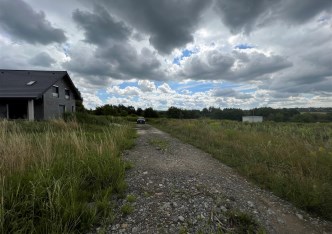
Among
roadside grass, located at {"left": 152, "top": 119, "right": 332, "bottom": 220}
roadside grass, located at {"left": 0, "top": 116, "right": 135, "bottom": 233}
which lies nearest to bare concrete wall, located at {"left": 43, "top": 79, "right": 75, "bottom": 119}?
roadside grass, located at {"left": 0, "top": 116, "right": 135, "bottom": 233}

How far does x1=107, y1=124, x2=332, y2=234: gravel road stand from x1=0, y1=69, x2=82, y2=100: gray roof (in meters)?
17.6

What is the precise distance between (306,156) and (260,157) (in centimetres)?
112

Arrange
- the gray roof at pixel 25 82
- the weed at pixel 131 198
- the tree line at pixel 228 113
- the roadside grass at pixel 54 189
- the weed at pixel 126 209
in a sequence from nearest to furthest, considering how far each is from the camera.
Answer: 1. the roadside grass at pixel 54 189
2. the weed at pixel 126 209
3. the weed at pixel 131 198
4. the gray roof at pixel 25 82
5. the tree line at pixel 228 113

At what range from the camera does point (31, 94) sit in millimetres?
16859

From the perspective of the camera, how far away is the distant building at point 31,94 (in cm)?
1705

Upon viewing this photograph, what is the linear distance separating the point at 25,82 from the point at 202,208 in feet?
75.4

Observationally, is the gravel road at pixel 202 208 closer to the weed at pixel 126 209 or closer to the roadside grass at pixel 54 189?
the weed at pixel 126 209

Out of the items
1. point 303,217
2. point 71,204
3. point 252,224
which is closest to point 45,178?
point 71,204

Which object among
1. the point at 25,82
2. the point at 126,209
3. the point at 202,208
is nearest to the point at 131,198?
the point at 126,209

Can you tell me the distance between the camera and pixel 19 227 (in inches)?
82.3

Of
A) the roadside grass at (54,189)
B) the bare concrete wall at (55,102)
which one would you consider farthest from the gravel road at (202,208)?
the bare concrete wall at (55,102)

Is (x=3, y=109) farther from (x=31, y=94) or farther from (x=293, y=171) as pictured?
(x=293, y=171)

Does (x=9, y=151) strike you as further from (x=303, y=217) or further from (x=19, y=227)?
(x=303, y=217)

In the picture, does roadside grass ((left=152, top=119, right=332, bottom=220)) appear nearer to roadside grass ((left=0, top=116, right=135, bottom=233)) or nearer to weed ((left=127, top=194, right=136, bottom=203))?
weed ((left=127, top=194, right=136, bottom=203))
